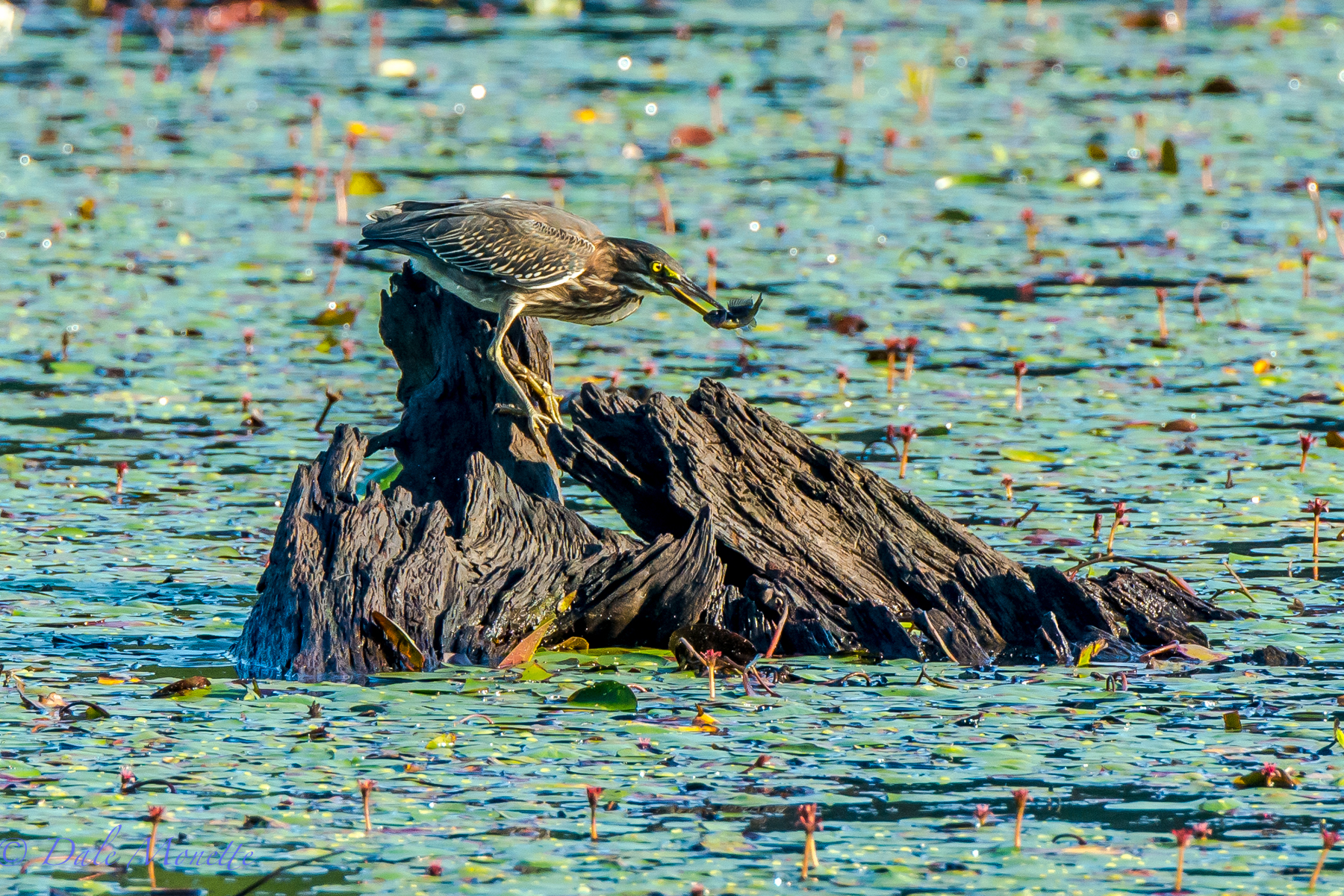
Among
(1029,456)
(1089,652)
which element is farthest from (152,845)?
(1029,456)

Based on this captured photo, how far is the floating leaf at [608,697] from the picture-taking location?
18.2 ft

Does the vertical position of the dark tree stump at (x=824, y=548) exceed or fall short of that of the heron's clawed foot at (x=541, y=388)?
it falls short

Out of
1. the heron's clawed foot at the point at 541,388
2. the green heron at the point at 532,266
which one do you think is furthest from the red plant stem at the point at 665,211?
the heron's clawed foot at the point at 541,388

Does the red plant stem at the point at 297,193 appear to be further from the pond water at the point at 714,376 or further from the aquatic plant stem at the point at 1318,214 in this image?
the aquatic plant stem at the point at 1318,214

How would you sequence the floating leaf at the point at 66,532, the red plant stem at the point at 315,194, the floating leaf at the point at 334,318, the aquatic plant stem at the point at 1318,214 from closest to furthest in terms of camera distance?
1. the floating leaf at the point at 66,532
2. the floating leaf at the point at 334,318
3. the aquatic plant stem at the point at 1318,214
4. the red plant stem at the point at 315,194

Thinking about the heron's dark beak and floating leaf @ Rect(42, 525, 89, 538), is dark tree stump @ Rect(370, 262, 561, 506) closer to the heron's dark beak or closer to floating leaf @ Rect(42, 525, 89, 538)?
the heron's dark beak

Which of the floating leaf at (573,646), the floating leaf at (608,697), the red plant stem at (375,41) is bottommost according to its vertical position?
the floating leaf at (573,646)

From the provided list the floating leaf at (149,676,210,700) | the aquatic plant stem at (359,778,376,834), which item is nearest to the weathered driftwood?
the floating leaf at (149,676,210,700)

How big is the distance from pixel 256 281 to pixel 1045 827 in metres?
7.85

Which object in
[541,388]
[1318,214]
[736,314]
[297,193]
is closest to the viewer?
[736,314]

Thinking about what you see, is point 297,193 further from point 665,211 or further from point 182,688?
point 182,688

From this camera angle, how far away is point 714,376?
388 inches

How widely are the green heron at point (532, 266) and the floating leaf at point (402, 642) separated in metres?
1.17

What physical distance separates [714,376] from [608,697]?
174 inches
